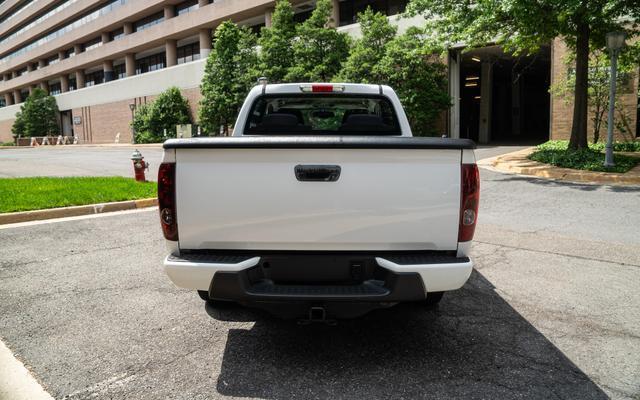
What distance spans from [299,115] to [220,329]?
9.77ft

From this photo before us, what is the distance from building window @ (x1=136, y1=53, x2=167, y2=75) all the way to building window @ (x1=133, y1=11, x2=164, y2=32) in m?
2.97

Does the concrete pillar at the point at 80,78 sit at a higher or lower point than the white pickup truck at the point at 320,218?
higher

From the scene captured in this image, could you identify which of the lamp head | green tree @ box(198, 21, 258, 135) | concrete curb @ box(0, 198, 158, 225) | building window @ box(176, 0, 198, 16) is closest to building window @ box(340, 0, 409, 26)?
green tree @ box(198, 21, 258, 135)

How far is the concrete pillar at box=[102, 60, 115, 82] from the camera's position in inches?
2152

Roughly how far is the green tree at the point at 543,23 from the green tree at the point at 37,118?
190 ft

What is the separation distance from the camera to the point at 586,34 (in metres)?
14.4

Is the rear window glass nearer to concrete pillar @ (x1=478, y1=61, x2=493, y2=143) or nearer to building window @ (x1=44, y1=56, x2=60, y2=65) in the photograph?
concrete pillar @ (x1=478, y1=61, x2=493, y2=143)

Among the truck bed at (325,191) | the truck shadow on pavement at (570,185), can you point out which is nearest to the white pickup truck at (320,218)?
the truck bed at (325,191)

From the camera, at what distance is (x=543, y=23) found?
13430 millimetres

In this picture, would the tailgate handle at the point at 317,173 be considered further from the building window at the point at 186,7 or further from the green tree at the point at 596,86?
the building window at the point at 186,7

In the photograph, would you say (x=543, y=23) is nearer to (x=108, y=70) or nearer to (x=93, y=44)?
(x=108, y=70)

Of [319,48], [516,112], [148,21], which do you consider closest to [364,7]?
[319,48]

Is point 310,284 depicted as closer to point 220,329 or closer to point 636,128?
point 220,329

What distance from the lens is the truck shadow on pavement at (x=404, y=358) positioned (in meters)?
2.80
